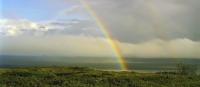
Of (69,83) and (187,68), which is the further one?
(187,68)

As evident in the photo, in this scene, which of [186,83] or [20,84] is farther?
[186,83]

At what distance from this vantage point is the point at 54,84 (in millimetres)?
45938

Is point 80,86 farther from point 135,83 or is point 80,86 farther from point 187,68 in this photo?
point 187,68

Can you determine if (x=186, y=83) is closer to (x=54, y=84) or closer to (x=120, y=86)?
(x=120, y=86)

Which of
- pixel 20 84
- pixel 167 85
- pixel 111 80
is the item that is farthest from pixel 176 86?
pixel 20 84

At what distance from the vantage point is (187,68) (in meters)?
90.9

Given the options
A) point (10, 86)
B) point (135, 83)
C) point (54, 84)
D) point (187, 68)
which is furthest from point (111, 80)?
point (187, 68)

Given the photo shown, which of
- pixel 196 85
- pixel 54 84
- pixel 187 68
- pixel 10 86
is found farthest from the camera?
pixel 187 68

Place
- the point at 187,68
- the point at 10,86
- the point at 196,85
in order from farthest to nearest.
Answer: the point at 187,68 → the point at 196,85 → the point at 10,86

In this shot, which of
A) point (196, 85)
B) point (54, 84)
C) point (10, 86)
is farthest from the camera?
point (196, 85)

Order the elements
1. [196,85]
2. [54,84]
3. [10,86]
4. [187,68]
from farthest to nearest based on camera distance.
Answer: [187,68] → [196,85] → [54,84] → [10,86]

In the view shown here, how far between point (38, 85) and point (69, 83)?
156 inches

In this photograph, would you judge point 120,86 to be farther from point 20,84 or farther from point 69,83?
point 20,84

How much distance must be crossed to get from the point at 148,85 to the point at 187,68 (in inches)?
1790
